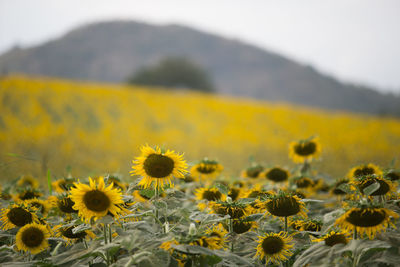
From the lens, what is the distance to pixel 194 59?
2707 inches

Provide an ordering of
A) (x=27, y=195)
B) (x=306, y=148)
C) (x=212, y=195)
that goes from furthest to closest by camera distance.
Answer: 1. (x=306, y=148)
2. (x=27, y=195)
3. (x=212, y=195)

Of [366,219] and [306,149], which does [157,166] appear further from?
[306,149]

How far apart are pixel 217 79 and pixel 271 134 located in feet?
202

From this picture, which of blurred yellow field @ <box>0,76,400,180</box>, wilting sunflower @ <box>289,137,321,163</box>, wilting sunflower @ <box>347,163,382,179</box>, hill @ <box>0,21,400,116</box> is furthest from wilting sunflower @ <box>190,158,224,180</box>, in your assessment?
hill @ <box>0,21,400,116</box>

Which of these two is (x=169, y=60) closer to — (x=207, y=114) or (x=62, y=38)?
(x=207, y=114)

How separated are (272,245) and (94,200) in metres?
0.82

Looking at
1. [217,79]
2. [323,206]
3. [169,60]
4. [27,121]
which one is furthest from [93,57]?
[323,206]

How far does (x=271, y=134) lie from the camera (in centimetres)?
1298

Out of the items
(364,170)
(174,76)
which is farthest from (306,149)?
(174,76)

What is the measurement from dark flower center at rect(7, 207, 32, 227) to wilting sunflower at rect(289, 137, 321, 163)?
7.27 feet

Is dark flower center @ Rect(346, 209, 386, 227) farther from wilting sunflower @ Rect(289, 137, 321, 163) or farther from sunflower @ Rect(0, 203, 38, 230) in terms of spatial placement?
wilting sunflower @ Rect(289, 137, 321, 163)

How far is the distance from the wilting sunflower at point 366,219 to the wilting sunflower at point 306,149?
1.79 meters

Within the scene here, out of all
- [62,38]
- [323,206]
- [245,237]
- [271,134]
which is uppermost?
[62,38]

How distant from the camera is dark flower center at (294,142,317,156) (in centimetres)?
300
